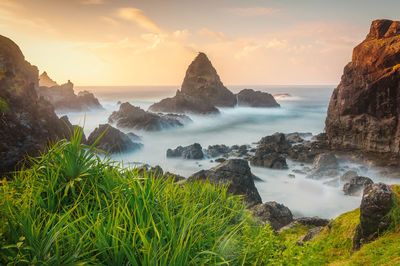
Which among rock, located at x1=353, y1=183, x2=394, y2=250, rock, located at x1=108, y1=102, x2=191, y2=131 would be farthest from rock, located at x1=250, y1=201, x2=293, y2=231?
rock, located at x1=108, y1=102, x2=191, y2=131

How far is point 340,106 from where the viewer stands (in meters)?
33.7

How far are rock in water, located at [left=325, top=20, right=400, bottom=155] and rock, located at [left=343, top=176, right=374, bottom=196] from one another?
8.43 metres

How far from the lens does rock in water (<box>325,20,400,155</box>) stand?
2784 cm

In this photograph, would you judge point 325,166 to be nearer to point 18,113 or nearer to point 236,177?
point 236,177

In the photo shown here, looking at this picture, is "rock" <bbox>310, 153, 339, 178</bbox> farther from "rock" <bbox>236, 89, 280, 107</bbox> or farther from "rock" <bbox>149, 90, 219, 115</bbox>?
"rock" <bbox>236, 89, 280, 107</bbox>

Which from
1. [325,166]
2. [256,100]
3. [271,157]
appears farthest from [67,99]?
[325,166]

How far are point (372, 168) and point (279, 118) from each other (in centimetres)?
4661

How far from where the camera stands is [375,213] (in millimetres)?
6344

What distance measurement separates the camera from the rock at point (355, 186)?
21297 millimetres

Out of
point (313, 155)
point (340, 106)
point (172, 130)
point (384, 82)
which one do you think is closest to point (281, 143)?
point (313, 155)

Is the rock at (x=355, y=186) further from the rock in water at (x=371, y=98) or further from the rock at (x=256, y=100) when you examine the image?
the rock at (x=256, y=100)

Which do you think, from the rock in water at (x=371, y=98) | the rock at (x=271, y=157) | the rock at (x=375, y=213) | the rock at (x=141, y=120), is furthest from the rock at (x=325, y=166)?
the rock at (x=141, y=120)

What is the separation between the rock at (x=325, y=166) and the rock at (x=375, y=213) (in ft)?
66.5

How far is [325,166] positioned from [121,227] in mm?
27386
